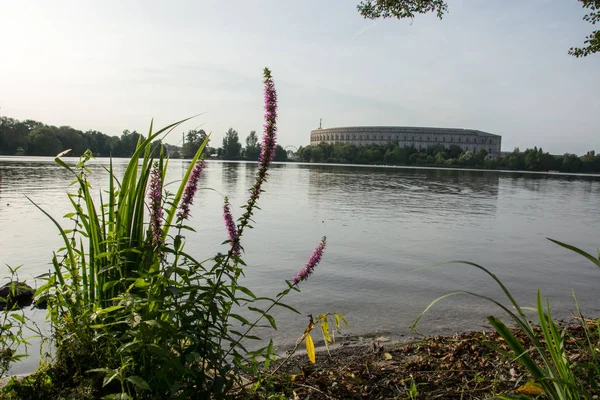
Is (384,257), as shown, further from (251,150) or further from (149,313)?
(251,150)

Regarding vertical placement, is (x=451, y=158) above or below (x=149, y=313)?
above

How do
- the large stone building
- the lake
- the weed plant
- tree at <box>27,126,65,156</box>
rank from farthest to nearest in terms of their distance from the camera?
the large stone building
tree at <box>27,126,65,156</box>
the lake
the weed plant

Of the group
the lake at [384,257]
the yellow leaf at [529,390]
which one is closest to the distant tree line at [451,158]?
the lake at [384,257]

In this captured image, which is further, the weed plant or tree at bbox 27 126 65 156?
tree at bbox 27 126 65 156

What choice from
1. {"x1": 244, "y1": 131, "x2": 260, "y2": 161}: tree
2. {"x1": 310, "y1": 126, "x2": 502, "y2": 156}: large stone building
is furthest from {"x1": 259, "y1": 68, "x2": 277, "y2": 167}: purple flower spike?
{"x1": 310, "y1": 126, "x2": 502, "y2": 156}: large stone building

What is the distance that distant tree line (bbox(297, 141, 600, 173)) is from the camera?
470 feet

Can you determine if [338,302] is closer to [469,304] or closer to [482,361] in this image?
[469,304]

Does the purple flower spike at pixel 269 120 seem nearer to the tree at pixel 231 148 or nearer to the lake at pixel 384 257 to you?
the lake at pixel 384 257

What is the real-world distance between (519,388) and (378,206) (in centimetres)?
1638

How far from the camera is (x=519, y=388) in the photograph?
2.80m

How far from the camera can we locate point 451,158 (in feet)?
510

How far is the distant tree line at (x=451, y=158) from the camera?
143 meters

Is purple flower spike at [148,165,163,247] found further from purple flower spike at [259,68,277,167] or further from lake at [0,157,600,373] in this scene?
purple flower spike at [259,68,277,167]

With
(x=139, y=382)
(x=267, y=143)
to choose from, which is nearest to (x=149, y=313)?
(x=139, y=382)
